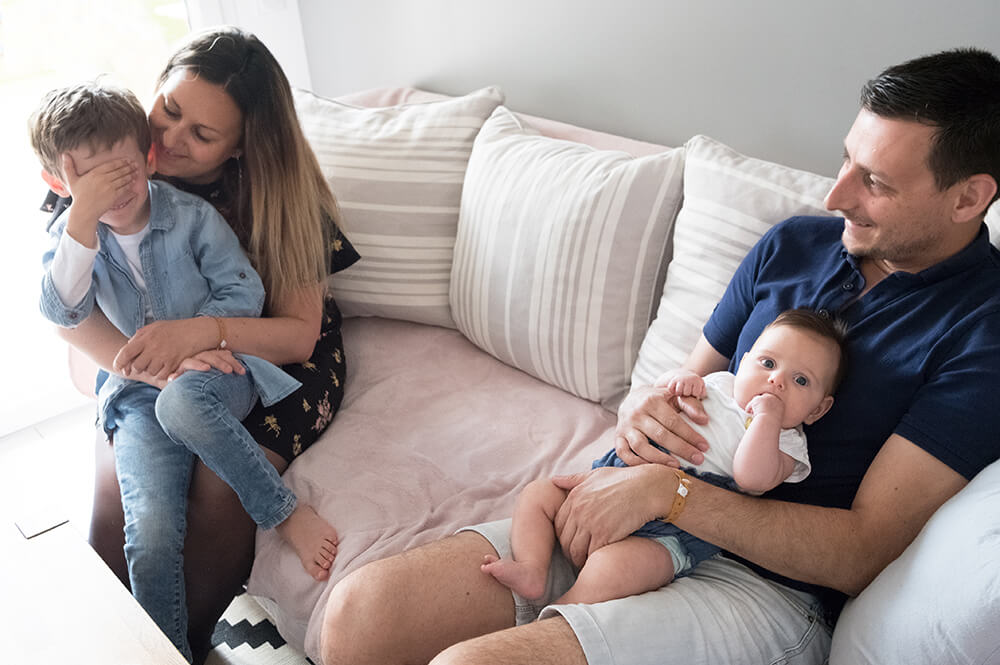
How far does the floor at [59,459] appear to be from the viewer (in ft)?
7.42

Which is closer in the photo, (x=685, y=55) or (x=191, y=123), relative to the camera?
(x=191, y=123)

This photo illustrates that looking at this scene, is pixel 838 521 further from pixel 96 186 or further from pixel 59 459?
pixel 59 459

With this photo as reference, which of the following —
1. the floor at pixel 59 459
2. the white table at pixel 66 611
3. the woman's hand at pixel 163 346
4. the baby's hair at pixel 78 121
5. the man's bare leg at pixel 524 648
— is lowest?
the floor at pixel 59 459

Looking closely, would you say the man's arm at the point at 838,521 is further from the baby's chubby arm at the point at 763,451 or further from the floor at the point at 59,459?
the floor at the point at 59,459

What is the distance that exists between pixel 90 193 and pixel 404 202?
719 millimetres

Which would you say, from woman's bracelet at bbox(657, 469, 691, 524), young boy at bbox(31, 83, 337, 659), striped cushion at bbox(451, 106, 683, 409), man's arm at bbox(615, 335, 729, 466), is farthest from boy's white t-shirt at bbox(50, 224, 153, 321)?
woman's bracelet at bbox(657, 469, 691, 524)

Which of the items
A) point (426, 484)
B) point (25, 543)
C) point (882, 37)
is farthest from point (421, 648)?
point (882, 37)

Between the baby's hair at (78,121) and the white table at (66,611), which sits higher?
the baby's hair at (78,121)

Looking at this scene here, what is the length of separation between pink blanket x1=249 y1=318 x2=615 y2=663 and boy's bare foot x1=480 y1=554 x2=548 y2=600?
23 cm

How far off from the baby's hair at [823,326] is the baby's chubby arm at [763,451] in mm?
111

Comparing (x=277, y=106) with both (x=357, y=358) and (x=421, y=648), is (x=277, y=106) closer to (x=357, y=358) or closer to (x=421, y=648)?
(x=357, y=358)

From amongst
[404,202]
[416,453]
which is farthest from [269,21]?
[416,453]

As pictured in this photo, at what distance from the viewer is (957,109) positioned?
1113 mm

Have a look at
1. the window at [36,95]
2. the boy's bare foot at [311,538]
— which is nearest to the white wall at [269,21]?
the window at [36,95]
